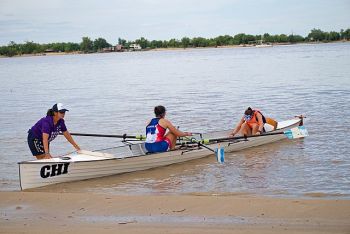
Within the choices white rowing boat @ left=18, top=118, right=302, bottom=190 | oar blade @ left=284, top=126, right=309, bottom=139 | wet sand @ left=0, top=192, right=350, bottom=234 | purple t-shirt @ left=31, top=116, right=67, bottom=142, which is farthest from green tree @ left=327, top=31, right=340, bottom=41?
wet sand @ left=0, top=192, right=350, bottom=234

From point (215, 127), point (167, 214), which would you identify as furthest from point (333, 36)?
point (167, 214)

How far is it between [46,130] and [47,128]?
0.13 ft

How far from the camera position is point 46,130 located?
33.0 feet

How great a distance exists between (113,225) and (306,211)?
2604mm

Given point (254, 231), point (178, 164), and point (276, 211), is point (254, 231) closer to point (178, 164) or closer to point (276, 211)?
point (276, 211)

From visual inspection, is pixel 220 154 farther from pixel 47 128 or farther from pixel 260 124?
pixel 47 128

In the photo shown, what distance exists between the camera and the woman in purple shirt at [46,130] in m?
10.1

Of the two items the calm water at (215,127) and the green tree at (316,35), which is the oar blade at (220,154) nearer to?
the calm water at (215,127)

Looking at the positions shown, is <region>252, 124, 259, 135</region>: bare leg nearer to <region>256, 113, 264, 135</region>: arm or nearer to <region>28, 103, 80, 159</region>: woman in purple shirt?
<region>256, 113, 264, 135</region>: arm

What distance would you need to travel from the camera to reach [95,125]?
2000cm

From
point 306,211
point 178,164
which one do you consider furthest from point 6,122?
point 306,211

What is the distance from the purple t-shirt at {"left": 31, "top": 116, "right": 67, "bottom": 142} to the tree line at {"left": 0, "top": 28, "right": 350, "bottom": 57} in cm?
15339

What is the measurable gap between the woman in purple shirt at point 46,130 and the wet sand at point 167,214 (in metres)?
1.44

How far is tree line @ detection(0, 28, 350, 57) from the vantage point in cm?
16262
